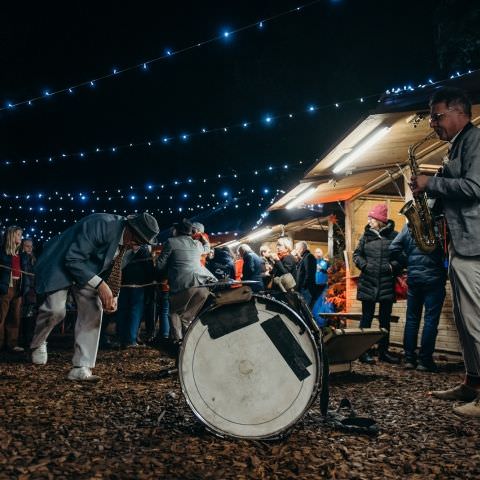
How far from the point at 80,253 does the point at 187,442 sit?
2793 mm

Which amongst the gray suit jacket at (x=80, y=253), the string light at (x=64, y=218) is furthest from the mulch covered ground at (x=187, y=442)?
the string light at (x=64, y=218)

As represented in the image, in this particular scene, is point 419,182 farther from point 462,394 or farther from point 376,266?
point 376,266

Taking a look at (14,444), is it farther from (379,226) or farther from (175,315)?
(379,226)

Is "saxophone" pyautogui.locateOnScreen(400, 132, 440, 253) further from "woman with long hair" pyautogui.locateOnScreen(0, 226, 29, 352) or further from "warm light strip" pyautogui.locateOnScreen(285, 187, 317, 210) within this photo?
"woman with long hair" pyautogui.locateOnScreen(0, 226, 29, 352)

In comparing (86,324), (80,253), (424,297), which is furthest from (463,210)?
(86,324)

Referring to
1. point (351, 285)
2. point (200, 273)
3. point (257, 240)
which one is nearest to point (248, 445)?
point (200, 273)

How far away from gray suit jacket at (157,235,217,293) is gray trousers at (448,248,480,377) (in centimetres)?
366

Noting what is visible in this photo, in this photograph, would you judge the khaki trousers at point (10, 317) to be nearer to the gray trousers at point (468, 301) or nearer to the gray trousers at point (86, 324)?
the gray trousers at point (86, 324)

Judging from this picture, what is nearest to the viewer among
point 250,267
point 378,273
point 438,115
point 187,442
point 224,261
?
point 187,442

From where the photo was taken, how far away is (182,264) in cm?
680

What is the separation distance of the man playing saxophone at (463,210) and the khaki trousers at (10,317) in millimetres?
7102

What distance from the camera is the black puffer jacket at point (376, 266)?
22.5 ft

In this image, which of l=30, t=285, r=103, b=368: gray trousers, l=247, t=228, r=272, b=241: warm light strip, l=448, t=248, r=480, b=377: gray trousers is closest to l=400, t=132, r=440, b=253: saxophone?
l=448, t=248, r=480, b=377: gray trousers

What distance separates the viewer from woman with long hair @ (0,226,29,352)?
7762 mm
